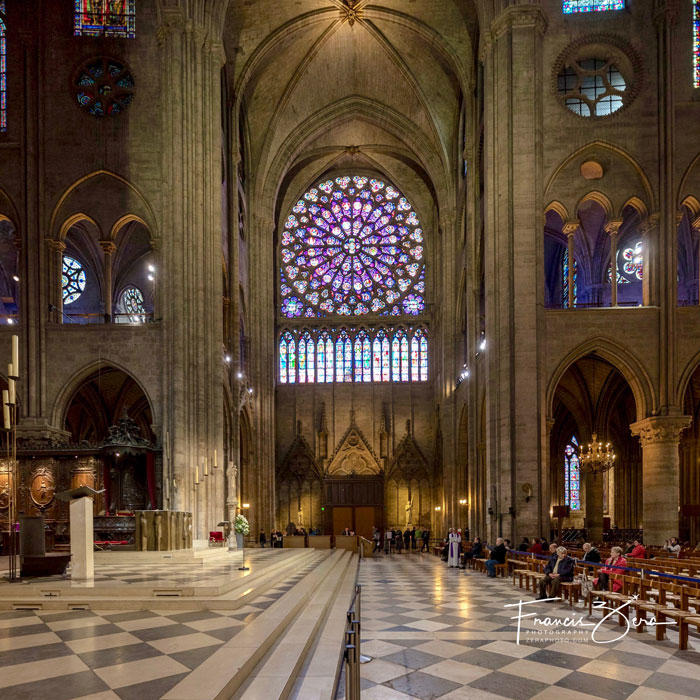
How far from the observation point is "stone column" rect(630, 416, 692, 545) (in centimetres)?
2233

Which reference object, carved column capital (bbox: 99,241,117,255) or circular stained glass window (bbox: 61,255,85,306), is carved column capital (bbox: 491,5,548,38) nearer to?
carved column capital (bbox: 99,241,117,255)

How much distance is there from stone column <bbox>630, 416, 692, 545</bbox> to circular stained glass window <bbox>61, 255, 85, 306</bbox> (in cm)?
2580

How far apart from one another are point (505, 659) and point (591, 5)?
24.7m

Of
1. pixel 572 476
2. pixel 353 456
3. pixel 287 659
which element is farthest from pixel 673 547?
pixel 353 456

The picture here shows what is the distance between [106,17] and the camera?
25.5m

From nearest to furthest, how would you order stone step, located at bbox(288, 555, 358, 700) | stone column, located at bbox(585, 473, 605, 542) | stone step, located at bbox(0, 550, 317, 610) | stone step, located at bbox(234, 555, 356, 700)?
stone step, located at bbox(234, 555, 356, 700) < stone step, located at bbox(288, 555, 358, 700) < stone step, located at bbox(0, 550, 317, 610) < stone column, located at bbox(585, 473, 605, 542)

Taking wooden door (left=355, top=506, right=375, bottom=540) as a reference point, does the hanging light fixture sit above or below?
above

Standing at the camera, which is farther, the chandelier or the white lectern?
the chandelier

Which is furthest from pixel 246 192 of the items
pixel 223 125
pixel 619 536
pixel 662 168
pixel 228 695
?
pixel 228 695

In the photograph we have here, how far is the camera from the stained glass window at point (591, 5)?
2503cm

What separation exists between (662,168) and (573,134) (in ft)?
10.5

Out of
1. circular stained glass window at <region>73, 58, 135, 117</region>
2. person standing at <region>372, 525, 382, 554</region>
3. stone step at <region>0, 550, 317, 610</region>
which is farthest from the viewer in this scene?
person standing at <region>372, 525, 382, 554</region>

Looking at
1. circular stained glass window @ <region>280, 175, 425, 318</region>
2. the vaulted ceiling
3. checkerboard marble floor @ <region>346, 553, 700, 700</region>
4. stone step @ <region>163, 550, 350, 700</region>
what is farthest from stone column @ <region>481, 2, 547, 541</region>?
circular stained glass window @ <region>280, 175, 425, 318</region>

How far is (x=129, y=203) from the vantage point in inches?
979
